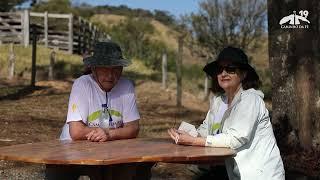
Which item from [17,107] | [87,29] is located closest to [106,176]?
[17,107]

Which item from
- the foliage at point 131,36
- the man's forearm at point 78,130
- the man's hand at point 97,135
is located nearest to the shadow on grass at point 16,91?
the man's forearm at point 78,130

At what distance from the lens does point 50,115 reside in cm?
1290

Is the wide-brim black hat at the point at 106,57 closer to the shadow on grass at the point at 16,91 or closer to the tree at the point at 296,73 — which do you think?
the tree at the point at 296,73

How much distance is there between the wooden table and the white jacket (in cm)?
10

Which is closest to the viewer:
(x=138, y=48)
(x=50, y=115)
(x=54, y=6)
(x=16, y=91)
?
(x=50, y=115)

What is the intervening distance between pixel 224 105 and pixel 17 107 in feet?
32.9

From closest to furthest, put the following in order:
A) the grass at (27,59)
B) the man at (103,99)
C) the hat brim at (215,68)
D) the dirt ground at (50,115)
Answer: the hat brim at (215,68) → the man at (103,99) → the dirt ground at (50,115) → the grass at (27,59)

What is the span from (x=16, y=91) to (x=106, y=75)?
39.7ft

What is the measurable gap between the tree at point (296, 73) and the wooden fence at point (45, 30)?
20295 millimetres

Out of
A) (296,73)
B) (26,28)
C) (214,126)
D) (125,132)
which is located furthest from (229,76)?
(26,28)

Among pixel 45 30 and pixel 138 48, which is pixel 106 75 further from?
pixel 138 48

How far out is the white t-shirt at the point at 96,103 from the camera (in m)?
4.48

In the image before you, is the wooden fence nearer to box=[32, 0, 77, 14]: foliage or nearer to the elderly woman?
box=[32, 0, 77, 14]: foliage

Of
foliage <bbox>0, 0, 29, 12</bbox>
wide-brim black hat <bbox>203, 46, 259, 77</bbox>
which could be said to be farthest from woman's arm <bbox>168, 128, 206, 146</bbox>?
foliage <bbox>0, 0, 29, 12</bbox>
